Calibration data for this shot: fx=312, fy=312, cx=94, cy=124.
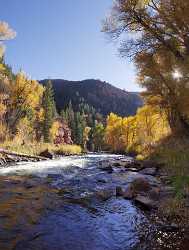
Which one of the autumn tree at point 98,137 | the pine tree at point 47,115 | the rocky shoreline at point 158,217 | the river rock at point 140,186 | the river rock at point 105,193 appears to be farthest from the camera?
the autumn tree at point 98,137

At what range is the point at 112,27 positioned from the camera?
1856cm

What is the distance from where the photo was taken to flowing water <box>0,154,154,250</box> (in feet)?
23.8

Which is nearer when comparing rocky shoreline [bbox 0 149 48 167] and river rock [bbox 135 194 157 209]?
river rock [bbox 135 194 157 209]

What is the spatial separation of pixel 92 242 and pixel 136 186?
5.94 m

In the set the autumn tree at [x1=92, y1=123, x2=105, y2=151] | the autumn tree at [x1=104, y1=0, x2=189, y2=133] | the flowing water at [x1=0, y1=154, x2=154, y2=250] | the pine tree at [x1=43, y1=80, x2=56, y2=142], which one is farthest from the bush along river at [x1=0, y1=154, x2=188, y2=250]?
the autumn tree at [x1=92, y1=123, x2=105, y2=151]

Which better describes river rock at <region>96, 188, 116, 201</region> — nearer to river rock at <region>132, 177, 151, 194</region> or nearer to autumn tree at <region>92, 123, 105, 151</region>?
river rock at <region>132, 177, 151, 194</region>

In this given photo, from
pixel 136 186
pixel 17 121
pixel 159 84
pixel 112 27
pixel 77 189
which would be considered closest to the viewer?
pixel 136 186

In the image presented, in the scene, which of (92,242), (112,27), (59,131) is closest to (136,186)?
(92,242)

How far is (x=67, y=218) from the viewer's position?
30.8ft

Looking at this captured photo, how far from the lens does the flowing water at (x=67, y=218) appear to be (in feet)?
23.8

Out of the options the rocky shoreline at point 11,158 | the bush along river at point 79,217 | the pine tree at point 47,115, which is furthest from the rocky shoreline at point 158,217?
the pine tree at point 47,115

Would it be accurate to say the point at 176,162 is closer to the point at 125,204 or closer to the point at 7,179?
the point at 125,204

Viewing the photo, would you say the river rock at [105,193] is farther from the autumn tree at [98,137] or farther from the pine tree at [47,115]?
the autumn tree at [98,137]

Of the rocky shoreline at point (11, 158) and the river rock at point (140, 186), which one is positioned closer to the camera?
the river rock at point (140, 186)
